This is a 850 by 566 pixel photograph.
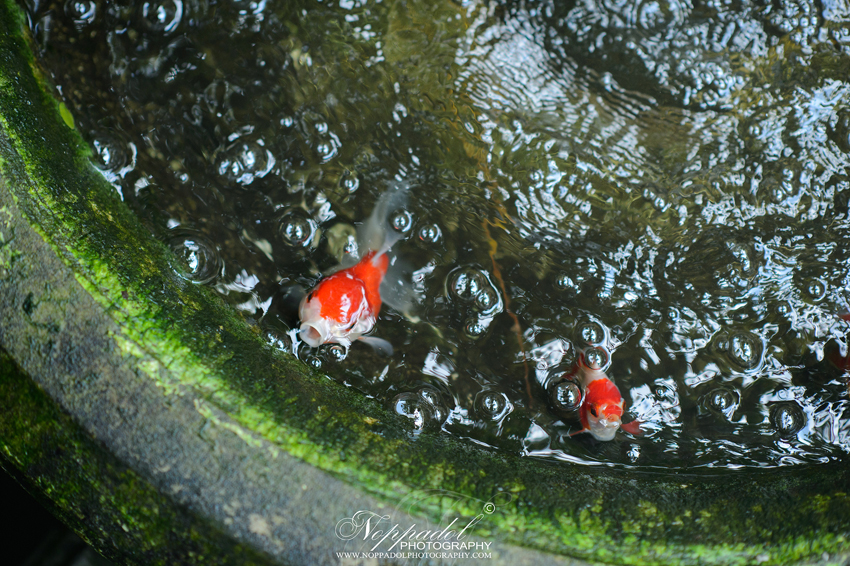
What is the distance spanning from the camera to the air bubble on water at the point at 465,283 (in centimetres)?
161

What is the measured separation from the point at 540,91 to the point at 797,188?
89 centimetres

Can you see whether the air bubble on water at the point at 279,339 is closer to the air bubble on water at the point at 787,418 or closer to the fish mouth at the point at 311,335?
the fish mouth at the point at 311,335

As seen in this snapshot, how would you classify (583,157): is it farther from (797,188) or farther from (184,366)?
(184,366)

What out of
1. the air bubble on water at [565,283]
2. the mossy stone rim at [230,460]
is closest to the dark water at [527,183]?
the air bubble on water at [565,283]

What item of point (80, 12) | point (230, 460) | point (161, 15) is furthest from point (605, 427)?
point (80, 12)

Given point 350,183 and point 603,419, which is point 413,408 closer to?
point 603,419

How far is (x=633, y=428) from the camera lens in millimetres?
1501

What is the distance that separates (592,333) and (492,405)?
1.20 ft

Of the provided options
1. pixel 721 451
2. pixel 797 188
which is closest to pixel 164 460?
pixel 721 451

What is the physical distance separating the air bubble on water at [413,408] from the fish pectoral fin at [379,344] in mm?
123

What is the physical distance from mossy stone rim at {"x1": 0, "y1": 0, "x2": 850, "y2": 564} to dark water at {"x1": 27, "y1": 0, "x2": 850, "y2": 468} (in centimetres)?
28

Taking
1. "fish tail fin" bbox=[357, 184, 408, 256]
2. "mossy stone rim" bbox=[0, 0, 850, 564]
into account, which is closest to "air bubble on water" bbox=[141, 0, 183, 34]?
"mossy stone rim" bbox=[0, 0, 850, 564]

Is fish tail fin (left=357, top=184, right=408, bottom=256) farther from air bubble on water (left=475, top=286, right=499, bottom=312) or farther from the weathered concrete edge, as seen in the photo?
the weathered concrete edge

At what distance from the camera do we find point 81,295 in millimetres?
1105
